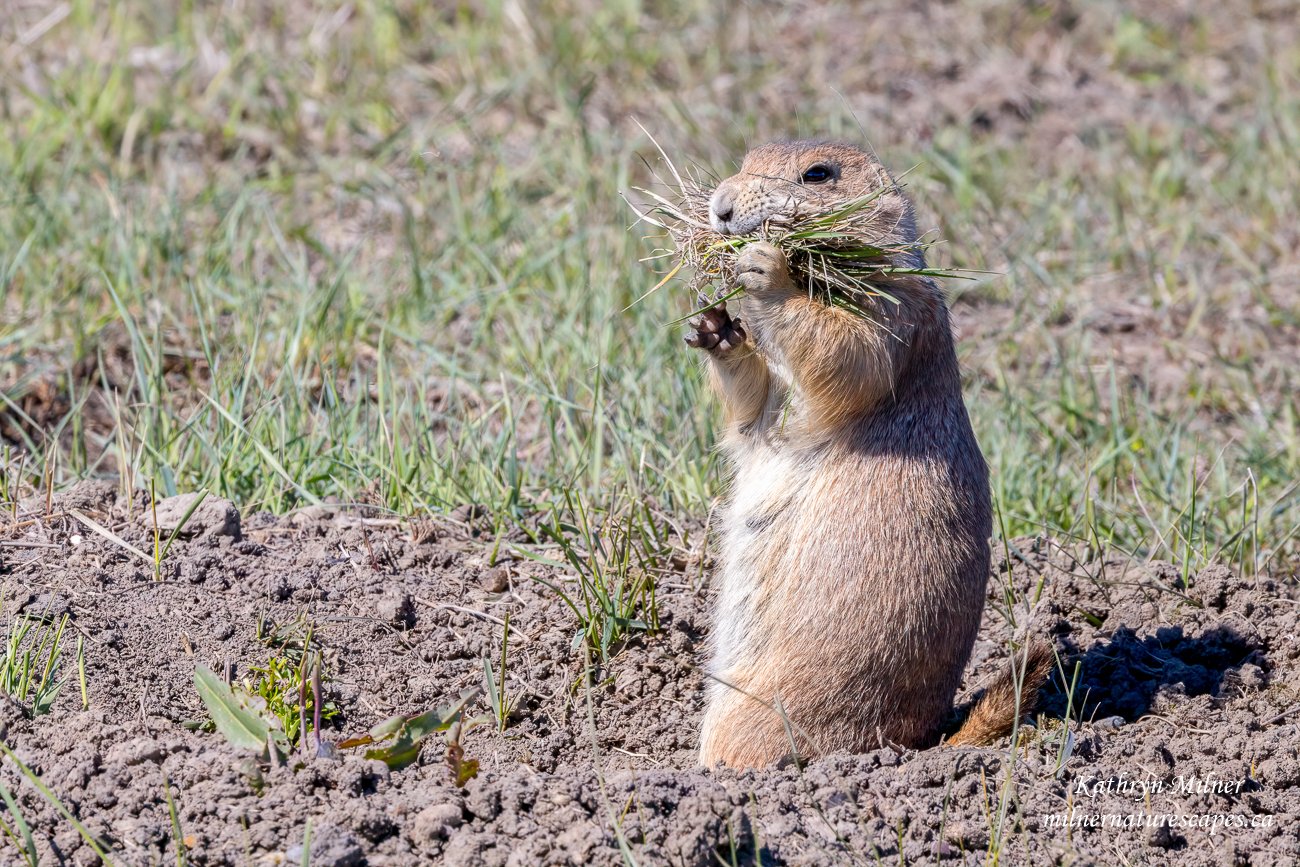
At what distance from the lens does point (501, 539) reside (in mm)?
4547

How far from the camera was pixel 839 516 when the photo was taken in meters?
3.85

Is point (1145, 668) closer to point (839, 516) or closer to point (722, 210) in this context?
point (839, 516)

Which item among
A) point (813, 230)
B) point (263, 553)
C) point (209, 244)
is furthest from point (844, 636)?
point (209, 244)

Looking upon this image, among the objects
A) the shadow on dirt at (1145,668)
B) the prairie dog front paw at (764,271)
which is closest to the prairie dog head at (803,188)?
the prairie dog front paw at (764,271)

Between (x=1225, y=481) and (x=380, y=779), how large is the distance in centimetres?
354

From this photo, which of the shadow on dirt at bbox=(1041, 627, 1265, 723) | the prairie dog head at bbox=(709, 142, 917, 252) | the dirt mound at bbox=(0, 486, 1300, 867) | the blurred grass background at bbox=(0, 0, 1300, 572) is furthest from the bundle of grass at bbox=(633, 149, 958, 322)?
the shadow on dirt at bbox=(1041, 627, 1265, 723)

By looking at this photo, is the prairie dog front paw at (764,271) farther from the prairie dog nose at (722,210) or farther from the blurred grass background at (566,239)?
the blurred grass background at (566,239)

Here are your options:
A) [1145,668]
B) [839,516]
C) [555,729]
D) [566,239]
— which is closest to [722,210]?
[839,516]

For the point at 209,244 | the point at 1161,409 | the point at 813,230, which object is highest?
the point at 813,230

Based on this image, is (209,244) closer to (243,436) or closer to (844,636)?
(243,436)

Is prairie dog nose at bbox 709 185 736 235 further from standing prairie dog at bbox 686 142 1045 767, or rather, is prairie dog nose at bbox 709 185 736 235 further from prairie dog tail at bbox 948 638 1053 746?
prairie dog tail at bbox 948 638 1053 746

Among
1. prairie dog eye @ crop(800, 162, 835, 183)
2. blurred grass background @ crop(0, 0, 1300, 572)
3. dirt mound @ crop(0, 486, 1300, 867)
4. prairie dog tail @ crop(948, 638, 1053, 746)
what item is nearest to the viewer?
dirt mound @ crop(0, 486, 1300, 867)

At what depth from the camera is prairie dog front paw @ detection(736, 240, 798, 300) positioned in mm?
3781

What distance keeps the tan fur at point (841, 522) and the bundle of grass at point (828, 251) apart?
0.03m
